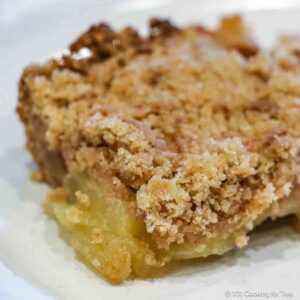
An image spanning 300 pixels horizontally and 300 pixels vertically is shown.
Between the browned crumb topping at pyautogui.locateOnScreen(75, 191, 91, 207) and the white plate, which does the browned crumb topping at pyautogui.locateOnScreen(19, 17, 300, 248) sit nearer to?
the browned crumb topping at pyautogui.locateOnScreen(75, 191, 91, 207)

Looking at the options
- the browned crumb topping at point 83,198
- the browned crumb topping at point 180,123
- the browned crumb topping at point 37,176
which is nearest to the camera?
the browned crumb topping at point 180,123

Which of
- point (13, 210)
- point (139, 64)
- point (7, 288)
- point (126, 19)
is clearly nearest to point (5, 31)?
point (126, 19)

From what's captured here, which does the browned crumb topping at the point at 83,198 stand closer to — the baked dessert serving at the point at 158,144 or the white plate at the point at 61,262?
the baked dessert serving at the point at 158,144

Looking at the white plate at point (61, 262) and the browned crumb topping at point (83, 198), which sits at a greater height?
the browned crumb topping at point (83, 198)

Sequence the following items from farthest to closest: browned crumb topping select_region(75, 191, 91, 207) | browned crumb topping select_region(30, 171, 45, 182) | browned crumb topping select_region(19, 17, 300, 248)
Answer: browned crumb topping select_region(30, 171, 45, 182)
browned crumb topping select_region(75, 191, 91, 207)
browned crumb topping select_region(19, 17, 300, 248)

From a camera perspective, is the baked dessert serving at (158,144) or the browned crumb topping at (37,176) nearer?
the baked dessert serving at (158,144)

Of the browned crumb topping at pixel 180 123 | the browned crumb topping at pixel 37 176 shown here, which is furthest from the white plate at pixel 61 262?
the browned crumb topping at pixel 180 123

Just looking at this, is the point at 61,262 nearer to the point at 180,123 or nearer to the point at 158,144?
the point at 158,144

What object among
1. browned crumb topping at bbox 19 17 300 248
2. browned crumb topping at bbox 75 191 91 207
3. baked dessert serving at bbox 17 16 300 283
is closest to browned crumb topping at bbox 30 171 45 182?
baked dessert serving at bbox 17 16 300 283
